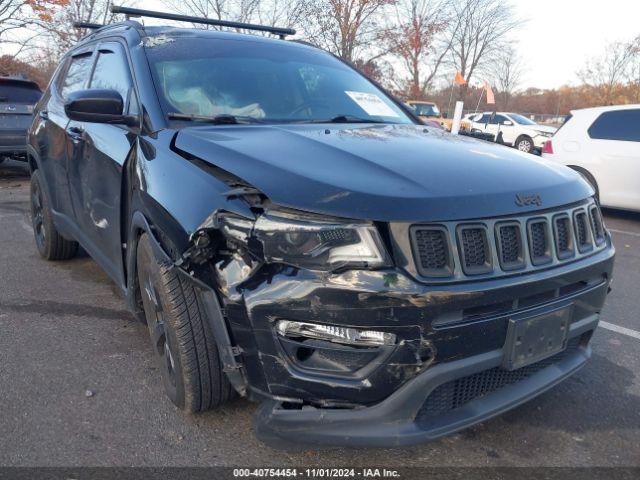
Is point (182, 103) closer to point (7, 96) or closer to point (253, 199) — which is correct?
point (253, 199)

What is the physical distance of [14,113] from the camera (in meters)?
9.68

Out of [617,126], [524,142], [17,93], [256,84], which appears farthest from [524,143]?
[256,84]

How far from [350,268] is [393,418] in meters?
0.53

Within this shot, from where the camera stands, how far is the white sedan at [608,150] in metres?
7.94

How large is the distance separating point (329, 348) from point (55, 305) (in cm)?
280

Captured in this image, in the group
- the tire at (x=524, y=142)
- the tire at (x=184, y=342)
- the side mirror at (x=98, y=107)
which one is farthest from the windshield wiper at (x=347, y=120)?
the tire at (x=524, y=142)

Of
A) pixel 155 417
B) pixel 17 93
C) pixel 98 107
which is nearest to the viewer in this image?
pixel 155 417

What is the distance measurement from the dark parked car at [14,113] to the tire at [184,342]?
27.8ft

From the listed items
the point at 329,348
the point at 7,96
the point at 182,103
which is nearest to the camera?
the point at 329,348

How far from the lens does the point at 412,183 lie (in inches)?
78.7

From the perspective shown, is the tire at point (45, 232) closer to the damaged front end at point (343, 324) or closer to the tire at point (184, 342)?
the tire at point (184, 342)

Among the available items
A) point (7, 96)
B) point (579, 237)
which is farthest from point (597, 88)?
point (579, 237)

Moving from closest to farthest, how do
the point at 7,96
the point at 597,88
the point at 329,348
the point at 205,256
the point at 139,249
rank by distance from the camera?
the point at 329,348 < the point at 205,256 < the point at 139,249 < the point at 7,96 < the point at 597,88

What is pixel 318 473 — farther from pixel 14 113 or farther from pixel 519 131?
pixel 519 131
